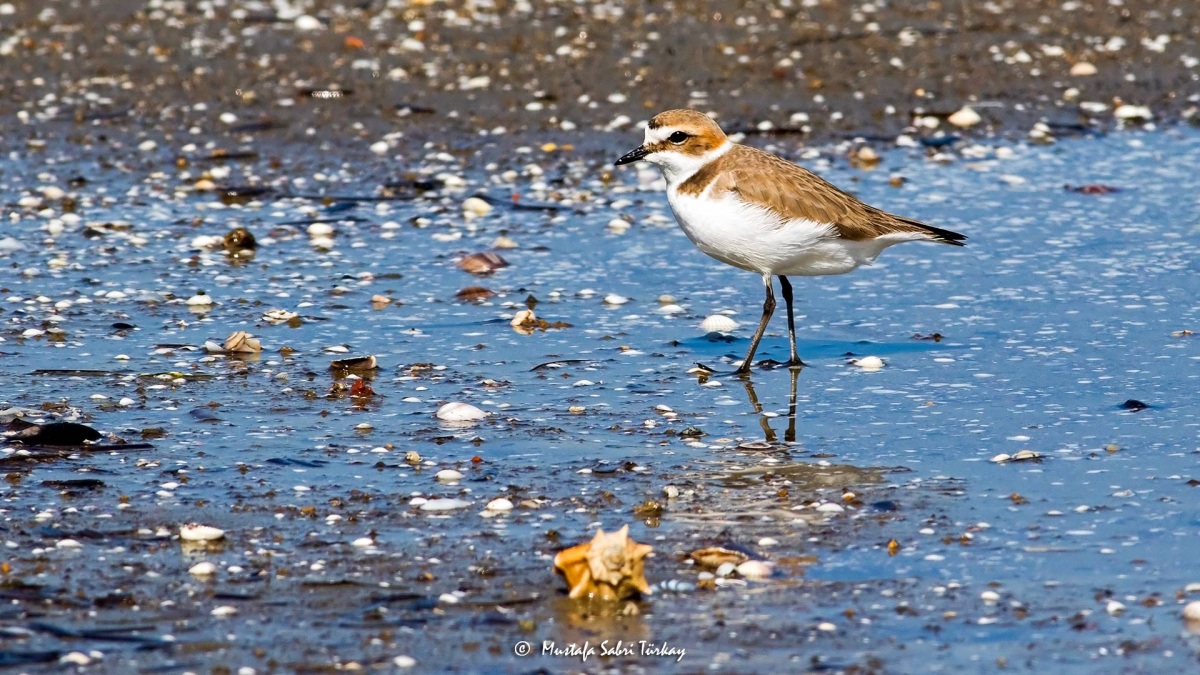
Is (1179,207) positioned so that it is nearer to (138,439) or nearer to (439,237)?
(439,237)

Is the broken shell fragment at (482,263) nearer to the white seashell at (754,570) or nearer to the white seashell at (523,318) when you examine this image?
the white seashell at (523,318)

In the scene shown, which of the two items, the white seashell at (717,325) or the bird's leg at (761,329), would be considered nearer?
the bird's leg at (761,329)

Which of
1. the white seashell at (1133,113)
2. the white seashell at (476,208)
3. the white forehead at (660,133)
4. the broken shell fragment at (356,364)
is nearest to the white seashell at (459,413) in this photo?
the broken shell fragment at (356,364)

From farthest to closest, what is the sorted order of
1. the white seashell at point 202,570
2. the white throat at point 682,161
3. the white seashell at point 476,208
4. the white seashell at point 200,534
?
the white seashell at point 476,208
the white throat at point 682,161
the white seashell at point 200,534
the white seashell at point 202,570

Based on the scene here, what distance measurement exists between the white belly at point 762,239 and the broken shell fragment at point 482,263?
1.95m

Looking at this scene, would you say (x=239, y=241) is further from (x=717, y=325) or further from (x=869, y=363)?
(x=869, y=363)

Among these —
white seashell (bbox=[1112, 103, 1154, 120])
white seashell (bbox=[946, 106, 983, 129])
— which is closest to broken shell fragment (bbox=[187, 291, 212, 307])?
white seashell (bbox=[946, 106, 983, 129])

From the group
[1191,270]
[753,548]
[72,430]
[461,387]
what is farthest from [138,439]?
[1191,270]

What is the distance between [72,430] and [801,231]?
3501 mm

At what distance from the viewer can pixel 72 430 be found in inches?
259

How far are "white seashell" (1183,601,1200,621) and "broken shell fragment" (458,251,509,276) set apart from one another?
558 cm

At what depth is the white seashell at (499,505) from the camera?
19.4ft

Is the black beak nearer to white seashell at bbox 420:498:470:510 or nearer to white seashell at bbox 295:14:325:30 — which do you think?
white seashell at bbox 420:498:470:510

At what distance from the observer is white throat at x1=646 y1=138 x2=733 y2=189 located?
7996mm
